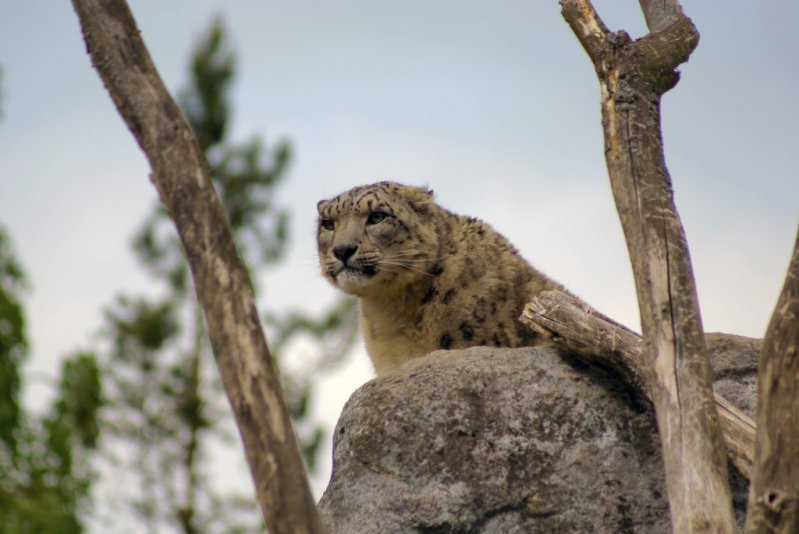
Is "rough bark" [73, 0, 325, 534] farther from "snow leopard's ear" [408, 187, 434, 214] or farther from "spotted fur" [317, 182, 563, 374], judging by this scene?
"snow leopard's ear" [408, 187, 434, 214]

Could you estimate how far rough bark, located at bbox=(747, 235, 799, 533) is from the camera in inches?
252

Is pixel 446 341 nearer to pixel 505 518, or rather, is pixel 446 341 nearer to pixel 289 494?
pixel 505 518

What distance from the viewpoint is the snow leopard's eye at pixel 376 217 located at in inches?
426

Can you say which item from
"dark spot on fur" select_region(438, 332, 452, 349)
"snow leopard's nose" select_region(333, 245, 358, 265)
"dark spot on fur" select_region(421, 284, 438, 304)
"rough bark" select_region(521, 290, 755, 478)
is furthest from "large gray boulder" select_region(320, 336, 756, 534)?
"snow leopard's nose" select_region(333, 245, 358, 265)

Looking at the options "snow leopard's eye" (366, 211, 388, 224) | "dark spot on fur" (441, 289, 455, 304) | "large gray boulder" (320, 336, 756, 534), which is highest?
"snow leopard's eye" (366, 211, 388, 224)

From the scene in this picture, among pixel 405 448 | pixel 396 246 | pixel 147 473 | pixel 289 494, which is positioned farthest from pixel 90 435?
pixel 289 494

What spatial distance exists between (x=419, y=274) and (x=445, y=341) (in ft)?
2.23

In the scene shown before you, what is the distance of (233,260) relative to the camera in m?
6.67

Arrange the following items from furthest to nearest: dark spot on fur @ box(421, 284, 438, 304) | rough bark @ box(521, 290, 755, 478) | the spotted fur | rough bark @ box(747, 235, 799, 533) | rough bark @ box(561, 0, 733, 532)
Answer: dark spot on fur @ box(421, 284, 438, 304)
the spotted fur
rough bark @ box(521, 290, 755, 478)
rough bark @ box(561, 0, 733, 532)
rough bark @ box(747, 235, 799, 533)

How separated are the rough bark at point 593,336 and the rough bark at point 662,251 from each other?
928 mm

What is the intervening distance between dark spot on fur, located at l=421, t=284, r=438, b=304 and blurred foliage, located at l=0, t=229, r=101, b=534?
15140 mm

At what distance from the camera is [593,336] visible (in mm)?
8641

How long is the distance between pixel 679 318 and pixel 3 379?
1952cm

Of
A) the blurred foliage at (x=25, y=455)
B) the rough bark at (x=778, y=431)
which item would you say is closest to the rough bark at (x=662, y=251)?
the rough bark at (x=778, y=431)
